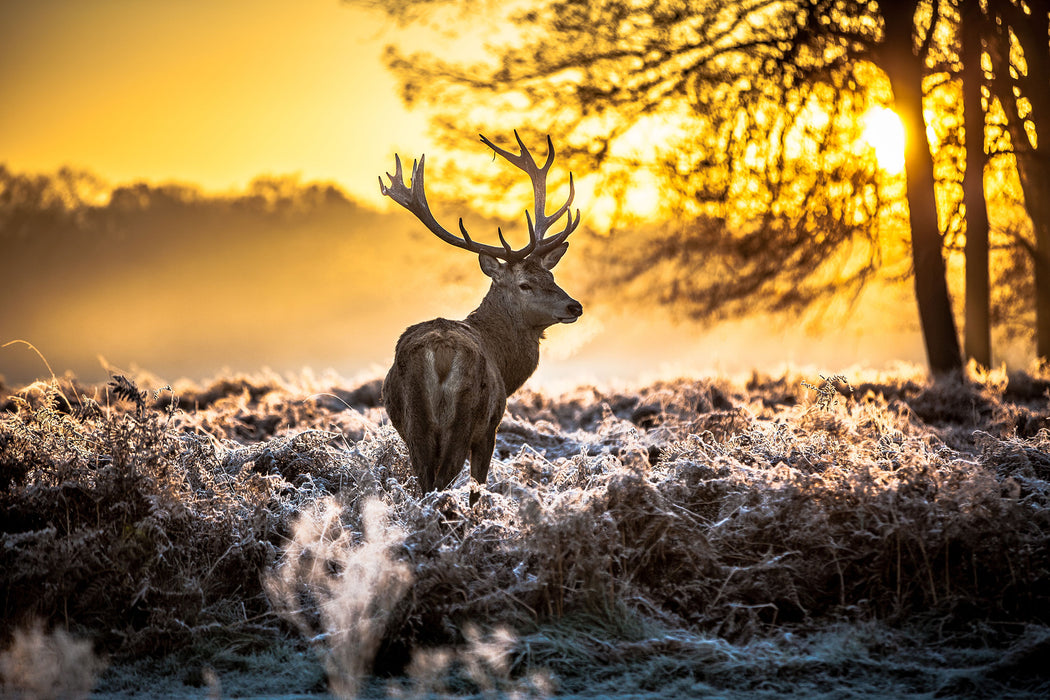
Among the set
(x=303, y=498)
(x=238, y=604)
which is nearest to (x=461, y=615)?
(x=238, y=604)

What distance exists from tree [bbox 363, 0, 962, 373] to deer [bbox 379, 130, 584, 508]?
676cm

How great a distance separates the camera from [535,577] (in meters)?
5.43

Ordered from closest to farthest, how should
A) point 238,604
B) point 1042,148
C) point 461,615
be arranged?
point 461,615 < point 238,604 < point 1042,148

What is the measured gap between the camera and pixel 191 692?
4871 millimetres

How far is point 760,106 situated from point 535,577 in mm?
11028

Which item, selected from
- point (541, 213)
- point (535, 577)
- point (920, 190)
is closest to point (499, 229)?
point (541, 213)

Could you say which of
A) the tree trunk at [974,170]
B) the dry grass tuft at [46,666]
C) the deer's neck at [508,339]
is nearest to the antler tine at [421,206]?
the deer's neck at [508,339]

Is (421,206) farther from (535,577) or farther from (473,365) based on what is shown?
(535,577)

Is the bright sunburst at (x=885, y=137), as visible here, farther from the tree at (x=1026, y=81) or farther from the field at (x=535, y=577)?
the field at (x=535, y=577)

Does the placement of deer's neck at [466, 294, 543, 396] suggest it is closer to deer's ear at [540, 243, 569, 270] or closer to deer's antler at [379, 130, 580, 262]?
deer's antler at [379, 130, 580, 262]

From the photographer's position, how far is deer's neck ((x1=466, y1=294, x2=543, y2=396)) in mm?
8359

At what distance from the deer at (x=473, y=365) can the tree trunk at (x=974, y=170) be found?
873 centimetres

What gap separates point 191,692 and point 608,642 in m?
2.12

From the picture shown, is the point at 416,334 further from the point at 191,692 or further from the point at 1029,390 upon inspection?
the point at 1029,390
